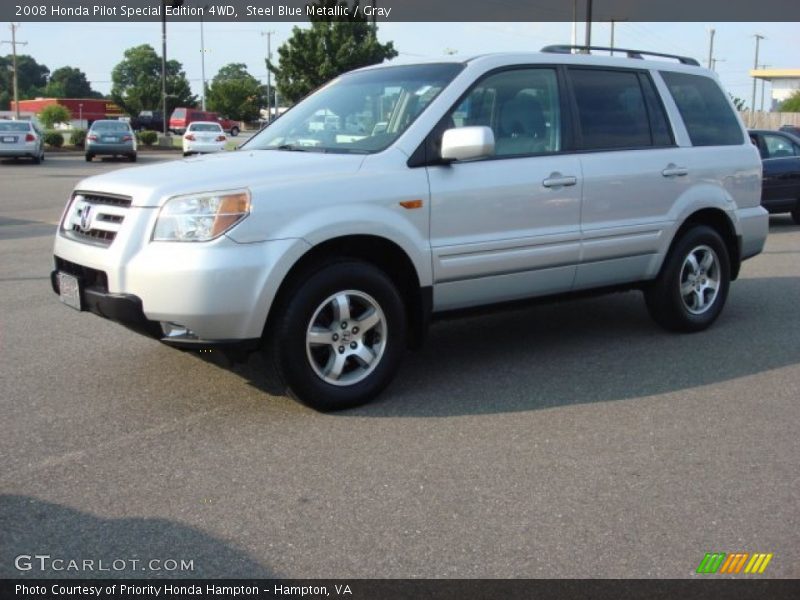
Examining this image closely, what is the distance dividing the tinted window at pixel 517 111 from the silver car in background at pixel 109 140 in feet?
89.7

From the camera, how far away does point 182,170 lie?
5012 mm

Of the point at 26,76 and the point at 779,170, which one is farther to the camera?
the point at 26,76

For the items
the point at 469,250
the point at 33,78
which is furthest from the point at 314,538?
the point at 33,78

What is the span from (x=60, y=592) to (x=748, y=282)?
7.68m

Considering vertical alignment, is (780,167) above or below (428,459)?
above

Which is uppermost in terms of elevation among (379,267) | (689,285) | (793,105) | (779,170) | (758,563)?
(793,105)

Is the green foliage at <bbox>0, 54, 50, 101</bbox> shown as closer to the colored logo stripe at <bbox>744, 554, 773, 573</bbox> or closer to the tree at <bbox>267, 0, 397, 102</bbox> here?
the tree at <bbox>267, 0, 397, 102</bbox>

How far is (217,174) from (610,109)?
2824mm

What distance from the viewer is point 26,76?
469ft

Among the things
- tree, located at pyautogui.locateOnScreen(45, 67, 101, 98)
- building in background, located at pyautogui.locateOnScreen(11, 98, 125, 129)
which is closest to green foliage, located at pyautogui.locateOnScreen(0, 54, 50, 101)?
tree, located at pyautogui.locateOnScreen(45, 67, 101, 98)

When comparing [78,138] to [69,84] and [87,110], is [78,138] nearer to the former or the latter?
[87,110]

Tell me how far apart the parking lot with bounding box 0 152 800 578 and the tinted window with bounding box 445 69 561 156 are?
4.69 feet

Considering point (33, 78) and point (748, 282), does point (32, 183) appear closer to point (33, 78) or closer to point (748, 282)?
point (748, 282)

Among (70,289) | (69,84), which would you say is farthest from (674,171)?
(69,84)
